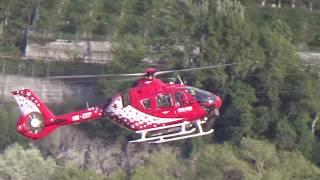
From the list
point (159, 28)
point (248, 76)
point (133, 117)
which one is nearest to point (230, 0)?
point (159, 28)

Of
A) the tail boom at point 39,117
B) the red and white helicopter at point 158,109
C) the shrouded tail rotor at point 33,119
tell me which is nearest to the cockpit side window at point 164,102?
the red and white helicopter at point 158,109

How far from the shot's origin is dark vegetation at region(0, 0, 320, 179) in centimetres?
3384

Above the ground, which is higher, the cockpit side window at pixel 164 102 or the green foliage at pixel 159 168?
the cockpit side window at pixel 164 102

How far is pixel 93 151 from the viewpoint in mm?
36219

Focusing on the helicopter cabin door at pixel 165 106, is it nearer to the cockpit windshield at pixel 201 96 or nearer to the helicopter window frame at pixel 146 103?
the helicopter window frame at pixel 146 103

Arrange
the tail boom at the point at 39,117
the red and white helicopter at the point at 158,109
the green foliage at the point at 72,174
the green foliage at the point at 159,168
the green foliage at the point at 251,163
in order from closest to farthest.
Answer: the red and white helicopter at the point at 158,109 → the tail boom at the point at 39,117 → the green foliage at the point at 72,174 → the green foliage at the point at 159,168 → the green foliage at the point at 251,163

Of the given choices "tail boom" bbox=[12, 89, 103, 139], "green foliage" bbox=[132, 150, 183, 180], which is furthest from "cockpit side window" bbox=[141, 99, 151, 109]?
"green foliage" bbox=[132, 150, 183, 180]

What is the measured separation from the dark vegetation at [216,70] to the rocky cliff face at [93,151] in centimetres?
46

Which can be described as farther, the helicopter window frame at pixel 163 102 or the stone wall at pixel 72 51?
the stone wall at pixel 72 51

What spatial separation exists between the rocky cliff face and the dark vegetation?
1.52ft

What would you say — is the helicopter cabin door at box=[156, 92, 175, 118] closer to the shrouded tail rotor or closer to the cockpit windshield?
the cockpit windshield

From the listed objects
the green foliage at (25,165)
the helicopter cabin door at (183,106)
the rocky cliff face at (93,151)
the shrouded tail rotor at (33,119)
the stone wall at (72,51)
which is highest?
the helicopter cabin door at (183,106)

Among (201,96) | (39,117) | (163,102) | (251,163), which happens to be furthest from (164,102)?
(251,163)

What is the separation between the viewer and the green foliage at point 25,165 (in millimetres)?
32062
